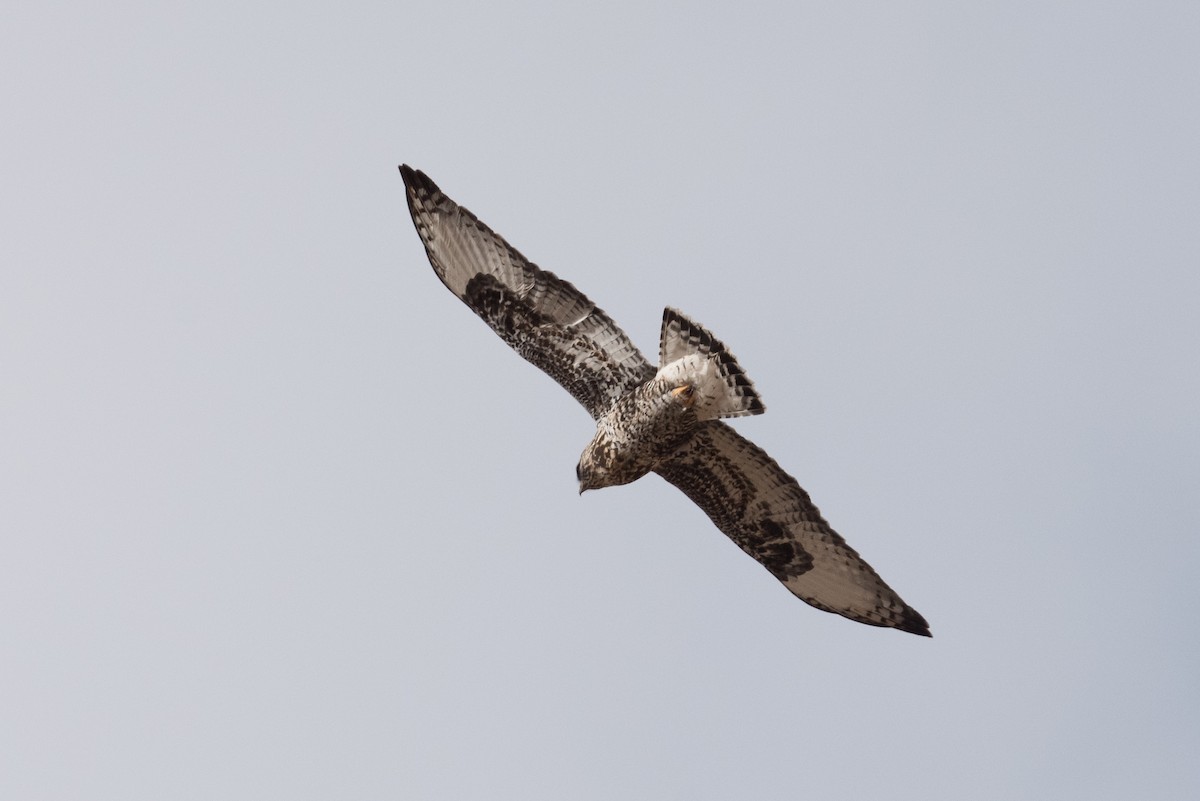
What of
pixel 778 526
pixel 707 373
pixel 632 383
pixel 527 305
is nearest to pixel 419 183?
pixel 527 305

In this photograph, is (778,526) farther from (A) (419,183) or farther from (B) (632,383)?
(A) (419,183)

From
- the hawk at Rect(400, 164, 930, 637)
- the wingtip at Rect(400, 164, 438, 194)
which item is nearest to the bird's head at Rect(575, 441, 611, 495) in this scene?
the hawk at Rect(400, 164, 930, 637)

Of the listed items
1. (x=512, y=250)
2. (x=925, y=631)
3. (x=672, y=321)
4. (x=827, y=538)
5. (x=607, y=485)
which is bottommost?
(x=925, y=631)

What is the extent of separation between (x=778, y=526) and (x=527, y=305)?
2979 mm

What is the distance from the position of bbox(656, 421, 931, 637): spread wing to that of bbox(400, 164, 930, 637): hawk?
12 millimetres

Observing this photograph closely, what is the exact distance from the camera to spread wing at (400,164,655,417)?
13.7m

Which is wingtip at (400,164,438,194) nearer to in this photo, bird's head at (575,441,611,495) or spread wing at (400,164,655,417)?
spread wing at (400,164,655,417)

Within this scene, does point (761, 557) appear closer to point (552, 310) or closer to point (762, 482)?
point (762, 482)

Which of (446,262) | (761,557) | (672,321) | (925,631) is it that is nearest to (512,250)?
(446,262)

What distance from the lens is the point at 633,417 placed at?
535 inches

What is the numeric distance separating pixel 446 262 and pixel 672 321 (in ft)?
6.78

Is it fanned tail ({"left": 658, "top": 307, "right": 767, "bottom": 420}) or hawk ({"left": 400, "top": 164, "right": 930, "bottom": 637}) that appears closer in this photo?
fanned tail ({"left": 658, "top": 307, "right": 767, "bottom": 420})

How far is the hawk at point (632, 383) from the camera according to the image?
13.3 meters

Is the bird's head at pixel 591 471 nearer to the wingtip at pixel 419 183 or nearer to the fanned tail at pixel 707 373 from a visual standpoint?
the fanned tail at pixel 707 373
